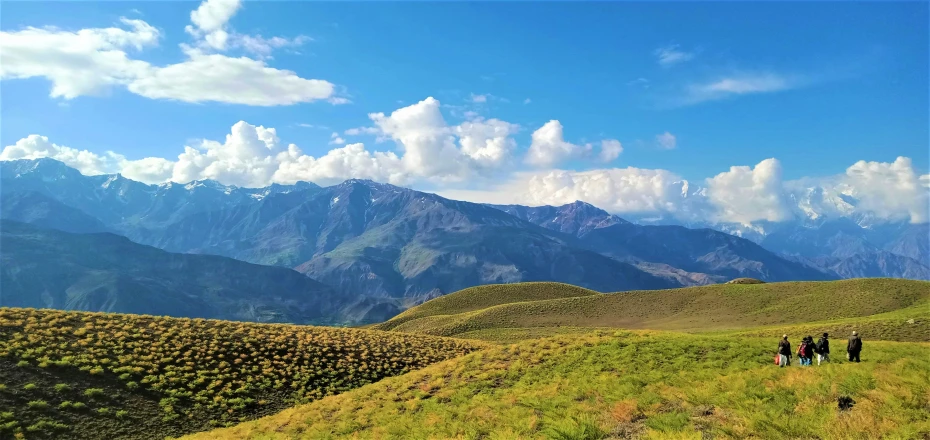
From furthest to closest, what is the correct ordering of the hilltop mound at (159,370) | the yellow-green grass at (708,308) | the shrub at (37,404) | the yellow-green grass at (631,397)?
1. the yellow-green grass at (708,308)
2. the hilltop mound at (159,370)
3. the shrub at (37,404)
4. the yellow-green grass at (631,397)

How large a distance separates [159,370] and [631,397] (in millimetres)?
41793

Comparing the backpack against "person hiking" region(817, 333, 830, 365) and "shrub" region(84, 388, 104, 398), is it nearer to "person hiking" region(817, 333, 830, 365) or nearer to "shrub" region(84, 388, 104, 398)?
"person hiking" region(817, 333, 830, 365)

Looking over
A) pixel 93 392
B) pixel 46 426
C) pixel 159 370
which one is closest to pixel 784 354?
pixel 46 426

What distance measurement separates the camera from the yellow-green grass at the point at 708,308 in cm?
9219

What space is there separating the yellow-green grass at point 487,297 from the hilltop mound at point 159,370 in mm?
79770

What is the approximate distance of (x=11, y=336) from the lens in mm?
43062

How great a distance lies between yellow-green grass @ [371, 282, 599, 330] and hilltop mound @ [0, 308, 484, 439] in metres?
79.8

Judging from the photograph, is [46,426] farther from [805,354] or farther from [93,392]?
[805,354]

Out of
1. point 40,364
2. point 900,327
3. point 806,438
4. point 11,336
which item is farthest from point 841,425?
point 900,327

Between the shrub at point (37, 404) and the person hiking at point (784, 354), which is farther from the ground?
the person hiking at point (784, 354)

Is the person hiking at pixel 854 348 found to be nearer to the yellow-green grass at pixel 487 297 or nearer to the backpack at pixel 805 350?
the backpack at pixel 805 350

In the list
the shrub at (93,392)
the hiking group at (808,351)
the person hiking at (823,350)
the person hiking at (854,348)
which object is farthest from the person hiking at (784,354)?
the shrub at (93,392)

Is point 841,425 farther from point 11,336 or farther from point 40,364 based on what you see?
point 11,336

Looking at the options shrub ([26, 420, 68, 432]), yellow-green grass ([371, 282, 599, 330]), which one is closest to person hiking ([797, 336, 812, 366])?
shrub ([26, 420, 68, 432])
